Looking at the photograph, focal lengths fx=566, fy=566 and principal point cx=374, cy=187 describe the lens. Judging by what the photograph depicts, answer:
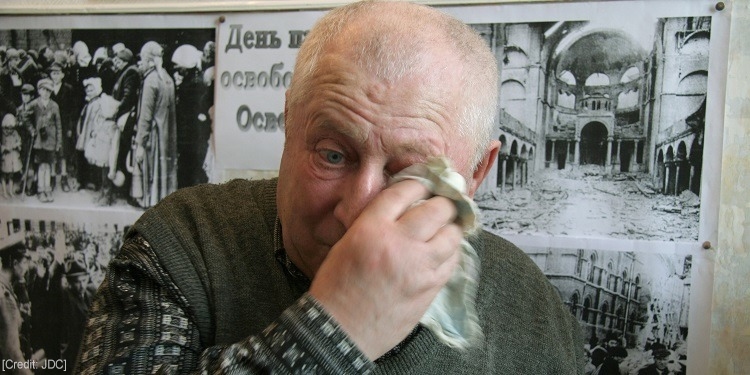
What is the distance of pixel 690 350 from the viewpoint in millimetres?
1137

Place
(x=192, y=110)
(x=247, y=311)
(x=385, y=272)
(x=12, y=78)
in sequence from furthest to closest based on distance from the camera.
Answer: (x=12, y=78)
(x=192, y=110)
(x=247, y=311)
(x=385, y=272)

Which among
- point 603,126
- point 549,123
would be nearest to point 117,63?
point 549,123

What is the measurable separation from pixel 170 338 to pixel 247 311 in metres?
0.15

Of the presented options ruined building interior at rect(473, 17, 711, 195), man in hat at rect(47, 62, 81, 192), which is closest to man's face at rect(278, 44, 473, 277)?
ruined building interior at rect(473, 17, 711, 195)

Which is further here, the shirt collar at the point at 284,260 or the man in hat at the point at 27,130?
the man in hat at the point at 27,130

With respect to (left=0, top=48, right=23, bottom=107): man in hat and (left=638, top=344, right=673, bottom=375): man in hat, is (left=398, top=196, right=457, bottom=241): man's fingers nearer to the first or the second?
(left=638, top=344, right=673, bottom=375): man in hat

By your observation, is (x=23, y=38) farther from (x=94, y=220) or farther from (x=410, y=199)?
(x=410, y=199)

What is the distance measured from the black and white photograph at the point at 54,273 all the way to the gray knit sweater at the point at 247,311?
0.56 m

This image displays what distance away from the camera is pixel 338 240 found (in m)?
0.73

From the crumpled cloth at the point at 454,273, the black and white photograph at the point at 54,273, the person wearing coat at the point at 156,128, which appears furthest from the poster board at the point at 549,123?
the crumpled cloth at the point at 454,273

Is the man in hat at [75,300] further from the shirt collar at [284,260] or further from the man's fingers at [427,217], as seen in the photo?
the man's fingers at [427,217]

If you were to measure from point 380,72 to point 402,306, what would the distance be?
0.30m

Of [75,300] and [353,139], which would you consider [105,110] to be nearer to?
[75,300]

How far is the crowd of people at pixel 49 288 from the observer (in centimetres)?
140
